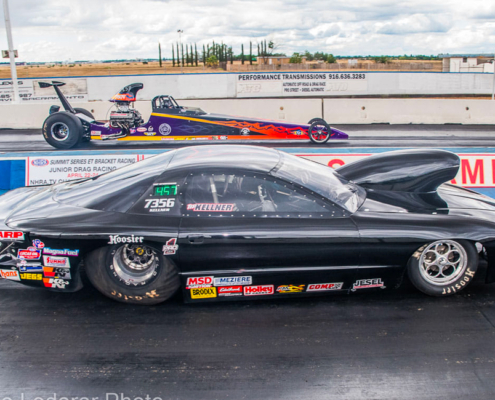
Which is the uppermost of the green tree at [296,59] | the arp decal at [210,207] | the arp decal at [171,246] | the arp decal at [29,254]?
the green tree at [296,59]

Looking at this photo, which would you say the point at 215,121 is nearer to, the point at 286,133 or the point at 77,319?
the point at 286,133

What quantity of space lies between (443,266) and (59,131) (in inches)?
417

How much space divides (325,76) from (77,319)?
845 inches

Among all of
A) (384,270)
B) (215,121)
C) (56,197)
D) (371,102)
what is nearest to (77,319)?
(56,197)

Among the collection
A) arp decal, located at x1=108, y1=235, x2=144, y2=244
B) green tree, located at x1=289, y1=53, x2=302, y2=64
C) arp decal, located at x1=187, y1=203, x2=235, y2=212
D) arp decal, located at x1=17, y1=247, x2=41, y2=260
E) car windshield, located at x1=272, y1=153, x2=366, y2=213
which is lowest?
arp decal, located at x1=17, y1=247, x2=41, y2=260

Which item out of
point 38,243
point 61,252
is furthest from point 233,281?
point 38,243

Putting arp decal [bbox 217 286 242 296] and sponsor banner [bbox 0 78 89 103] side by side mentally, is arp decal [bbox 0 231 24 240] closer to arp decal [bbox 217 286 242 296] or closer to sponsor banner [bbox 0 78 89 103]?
arp decal [bbox 217 286 242 296]

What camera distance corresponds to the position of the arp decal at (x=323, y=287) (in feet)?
11.9

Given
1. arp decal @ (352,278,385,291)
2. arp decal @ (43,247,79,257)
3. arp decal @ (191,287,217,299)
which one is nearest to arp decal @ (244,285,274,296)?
arp decal @ (191,287,217,299)

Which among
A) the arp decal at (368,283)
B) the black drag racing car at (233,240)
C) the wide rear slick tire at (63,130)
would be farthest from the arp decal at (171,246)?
the wide rear slick tire at (63,130)

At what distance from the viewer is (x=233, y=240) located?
350 cm

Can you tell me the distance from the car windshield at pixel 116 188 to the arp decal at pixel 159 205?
4.4 inches

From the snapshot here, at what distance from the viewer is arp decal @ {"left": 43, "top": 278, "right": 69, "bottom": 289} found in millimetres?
3693

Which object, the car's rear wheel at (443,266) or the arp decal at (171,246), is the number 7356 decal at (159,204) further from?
the car's rear wheel at (443,266)
